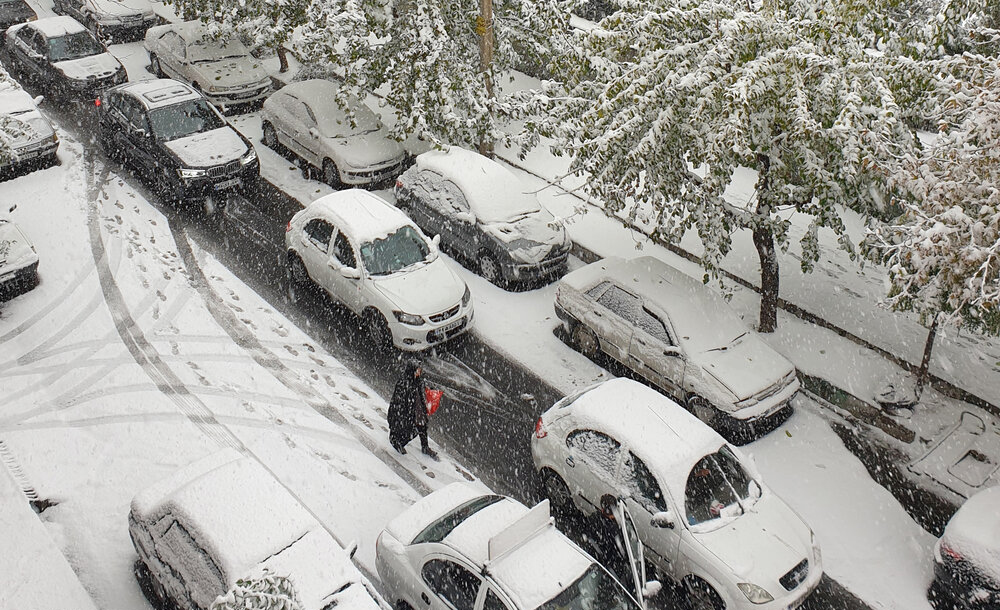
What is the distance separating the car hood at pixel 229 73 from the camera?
62.2 feet

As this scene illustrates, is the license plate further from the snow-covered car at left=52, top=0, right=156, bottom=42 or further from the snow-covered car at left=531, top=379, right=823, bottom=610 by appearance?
the snow-covered car at left=52, top=0, right=156, bottom=42

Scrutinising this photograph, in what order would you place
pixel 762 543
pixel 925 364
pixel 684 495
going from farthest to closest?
1. pixel 925 364
2. pixel 684 495
3. pixel 762 543

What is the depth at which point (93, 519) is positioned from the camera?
9125 millimetres

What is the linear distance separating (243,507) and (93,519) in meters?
2.64

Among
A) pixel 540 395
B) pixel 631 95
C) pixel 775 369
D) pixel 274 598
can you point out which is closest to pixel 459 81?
pixel 631 95

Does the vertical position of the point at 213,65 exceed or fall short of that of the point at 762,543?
it falls short

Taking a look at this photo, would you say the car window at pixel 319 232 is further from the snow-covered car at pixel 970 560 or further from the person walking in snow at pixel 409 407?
the snow-covered car at pixel 970 560

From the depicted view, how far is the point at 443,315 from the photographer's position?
12.2 m

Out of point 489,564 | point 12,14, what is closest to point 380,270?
point 489,564

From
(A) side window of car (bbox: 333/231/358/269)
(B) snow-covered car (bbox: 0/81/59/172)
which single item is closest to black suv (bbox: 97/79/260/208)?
(B) snow-covered car (bbox: 0/81/59/172)

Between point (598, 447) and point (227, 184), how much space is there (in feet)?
31.9

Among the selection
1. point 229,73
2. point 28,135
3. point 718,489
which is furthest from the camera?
point 229,73

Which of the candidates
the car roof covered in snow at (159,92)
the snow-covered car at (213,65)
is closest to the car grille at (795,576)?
the car roof covered in snow at (159,92)

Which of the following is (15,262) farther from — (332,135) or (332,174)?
(332,135)
